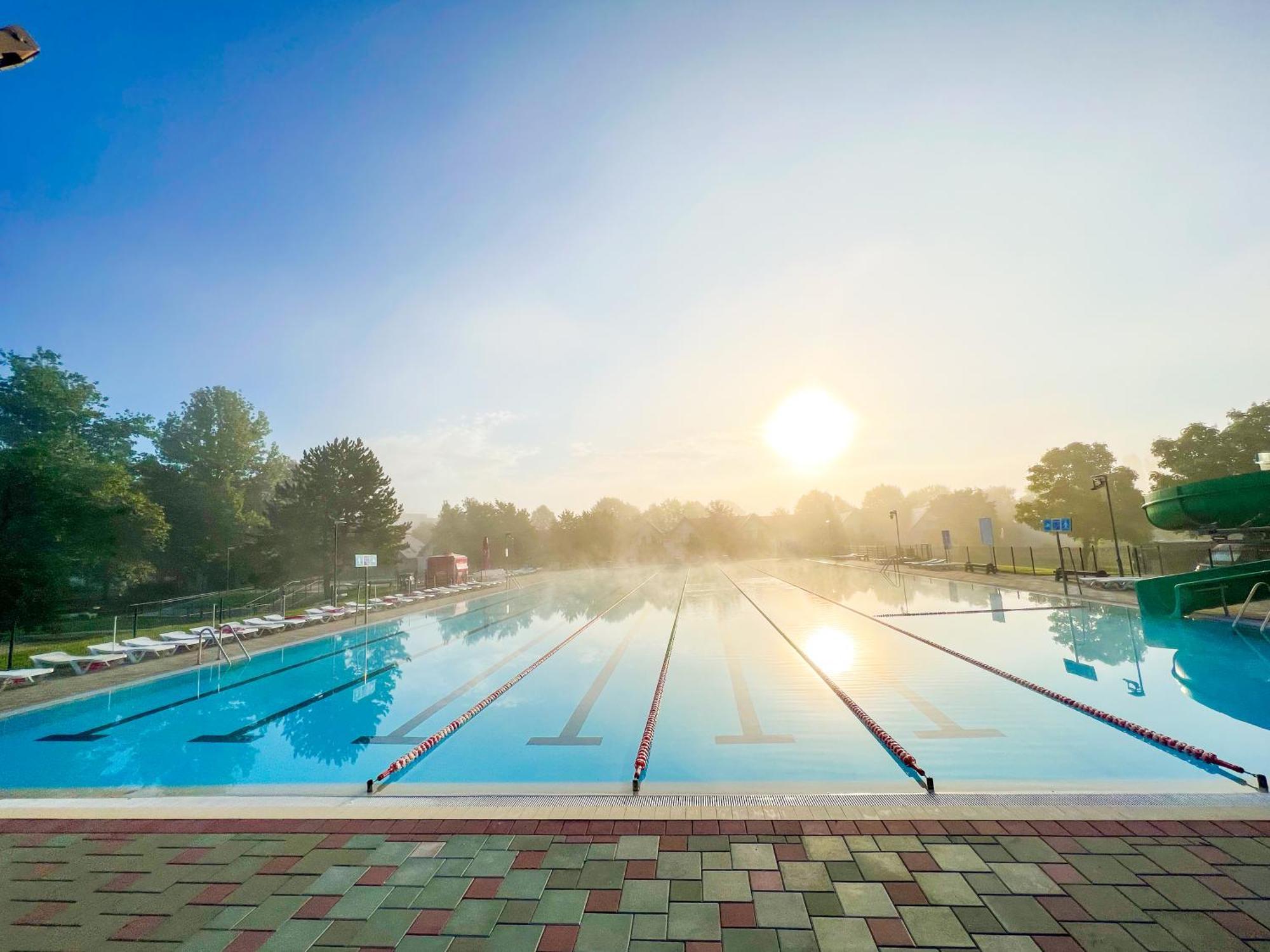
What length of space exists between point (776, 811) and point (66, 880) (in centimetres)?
431

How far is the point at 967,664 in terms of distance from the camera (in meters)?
9.90

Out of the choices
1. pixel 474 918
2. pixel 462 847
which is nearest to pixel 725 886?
pixel 474 918

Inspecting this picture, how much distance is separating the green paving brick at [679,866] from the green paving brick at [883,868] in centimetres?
89

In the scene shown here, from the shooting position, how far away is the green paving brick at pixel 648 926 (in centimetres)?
265

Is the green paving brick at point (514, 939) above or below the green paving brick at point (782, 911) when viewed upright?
above

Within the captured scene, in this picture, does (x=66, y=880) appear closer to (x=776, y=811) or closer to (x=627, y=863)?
(x=627, y=863)

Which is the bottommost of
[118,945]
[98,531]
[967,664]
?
[967,664]

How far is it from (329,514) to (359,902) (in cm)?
3162

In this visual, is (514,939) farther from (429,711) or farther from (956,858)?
(429,711)

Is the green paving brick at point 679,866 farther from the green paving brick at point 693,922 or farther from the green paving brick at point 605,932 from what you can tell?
the green paving brick at point 605,932

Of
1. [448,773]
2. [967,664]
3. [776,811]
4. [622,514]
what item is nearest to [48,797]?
[448,773]

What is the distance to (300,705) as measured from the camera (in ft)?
30.8

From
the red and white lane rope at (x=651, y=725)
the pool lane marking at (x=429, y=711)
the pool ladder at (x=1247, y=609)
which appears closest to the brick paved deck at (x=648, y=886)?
the red and white lane rope at (x=651, y=725)

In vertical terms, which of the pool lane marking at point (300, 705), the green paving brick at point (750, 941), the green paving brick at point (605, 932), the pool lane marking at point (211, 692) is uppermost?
the green paving brick at point (605, 932)
